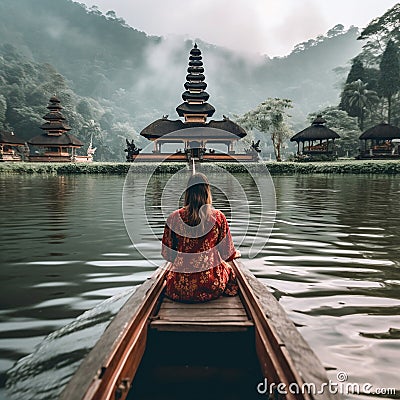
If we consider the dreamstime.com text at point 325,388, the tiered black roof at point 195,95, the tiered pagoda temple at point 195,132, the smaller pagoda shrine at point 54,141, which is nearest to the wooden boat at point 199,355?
the dreamstime.com text at point 325,388

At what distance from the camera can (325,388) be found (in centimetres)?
206

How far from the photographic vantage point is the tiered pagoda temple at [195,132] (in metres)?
40.6

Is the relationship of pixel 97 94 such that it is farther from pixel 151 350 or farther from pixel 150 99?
pixel 151 350

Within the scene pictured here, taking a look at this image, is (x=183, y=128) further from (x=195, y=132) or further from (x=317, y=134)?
(x=317, y=134)

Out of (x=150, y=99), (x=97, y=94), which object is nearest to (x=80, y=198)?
(x=97, y=94)

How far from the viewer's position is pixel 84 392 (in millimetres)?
1941

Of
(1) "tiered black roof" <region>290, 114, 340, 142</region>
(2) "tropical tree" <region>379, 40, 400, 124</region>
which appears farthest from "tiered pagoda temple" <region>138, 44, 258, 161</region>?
(2) "tropical tree" <region>379, 40, 400, 124</region>

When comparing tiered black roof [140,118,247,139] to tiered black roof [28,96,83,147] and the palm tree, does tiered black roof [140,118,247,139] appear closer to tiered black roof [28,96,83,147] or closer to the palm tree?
tiered black roof [28,96,83,147]

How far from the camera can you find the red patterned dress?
3.62 metres

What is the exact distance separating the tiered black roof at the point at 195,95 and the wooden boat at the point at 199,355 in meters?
42.9

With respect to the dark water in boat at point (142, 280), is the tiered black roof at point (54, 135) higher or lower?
higher

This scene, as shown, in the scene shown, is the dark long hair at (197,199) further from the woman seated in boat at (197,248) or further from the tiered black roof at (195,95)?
the tiered black roof at (195,95)

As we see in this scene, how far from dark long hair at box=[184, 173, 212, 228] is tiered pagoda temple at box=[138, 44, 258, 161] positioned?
117 ft

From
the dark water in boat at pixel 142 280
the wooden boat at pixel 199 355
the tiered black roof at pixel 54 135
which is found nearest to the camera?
the wooden boat at pixel 199 355
